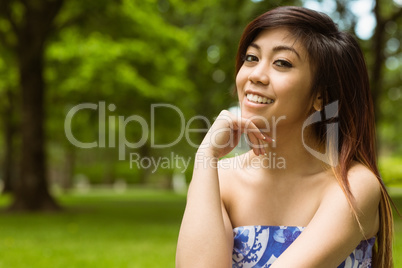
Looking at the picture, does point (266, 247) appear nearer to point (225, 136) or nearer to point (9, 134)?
point (225, 136)

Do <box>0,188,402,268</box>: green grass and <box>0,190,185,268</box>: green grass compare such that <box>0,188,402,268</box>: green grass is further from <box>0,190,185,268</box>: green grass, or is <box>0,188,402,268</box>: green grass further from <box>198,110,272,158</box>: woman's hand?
<box>198,110,272,158</box>: woman's hand

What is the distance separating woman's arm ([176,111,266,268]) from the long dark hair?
1.03 ft

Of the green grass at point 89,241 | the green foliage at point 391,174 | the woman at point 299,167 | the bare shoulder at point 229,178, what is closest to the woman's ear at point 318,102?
the woman at point 299,167

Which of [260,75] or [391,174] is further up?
[260,75]

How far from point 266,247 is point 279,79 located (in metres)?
0.62

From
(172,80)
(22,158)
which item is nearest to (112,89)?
(172,80)

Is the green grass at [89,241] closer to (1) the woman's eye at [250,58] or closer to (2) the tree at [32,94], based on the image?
(2) the tree at [32,94]

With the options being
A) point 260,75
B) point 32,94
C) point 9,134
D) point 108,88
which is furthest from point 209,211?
point 9,134

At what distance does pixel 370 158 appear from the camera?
2.05 m

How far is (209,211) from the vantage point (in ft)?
6.55

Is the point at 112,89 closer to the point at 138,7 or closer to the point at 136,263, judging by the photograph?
the point at 138,7

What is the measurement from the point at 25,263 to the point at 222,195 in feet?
18.7

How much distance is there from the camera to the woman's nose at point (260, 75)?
2.00 m

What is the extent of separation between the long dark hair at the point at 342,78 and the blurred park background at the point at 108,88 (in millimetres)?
5212
